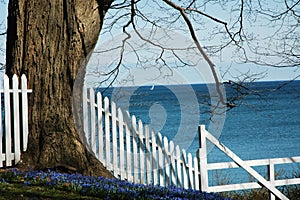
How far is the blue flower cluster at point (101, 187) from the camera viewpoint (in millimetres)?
7691

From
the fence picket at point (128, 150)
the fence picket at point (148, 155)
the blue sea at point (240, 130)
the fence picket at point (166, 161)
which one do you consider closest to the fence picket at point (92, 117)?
the fence picket at point (128, 150)

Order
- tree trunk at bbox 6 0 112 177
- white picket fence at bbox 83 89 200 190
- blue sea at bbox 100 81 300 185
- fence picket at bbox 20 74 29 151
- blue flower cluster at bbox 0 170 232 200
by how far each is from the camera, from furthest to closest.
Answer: blue sea at bbox 100 81 300 185, white picket fence at bbox 83 89 200 190, fence picket at bbox 20 74 29 151, tree trunk at bbox 6 0 112 177, blue flower cluster at bbox 0 170 232 200

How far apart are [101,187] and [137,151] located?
2.46 metres

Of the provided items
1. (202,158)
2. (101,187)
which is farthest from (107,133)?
(101,187)

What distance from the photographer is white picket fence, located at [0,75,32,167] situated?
32.8ft

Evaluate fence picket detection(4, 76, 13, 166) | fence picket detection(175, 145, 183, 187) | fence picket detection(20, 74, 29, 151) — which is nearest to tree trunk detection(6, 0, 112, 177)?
fence picket detection(20, 74, 29, 151)

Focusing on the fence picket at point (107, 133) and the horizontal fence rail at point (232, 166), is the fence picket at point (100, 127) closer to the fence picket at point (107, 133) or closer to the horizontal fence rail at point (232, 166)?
the fence picket at point (107, 133)

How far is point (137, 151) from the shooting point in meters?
10.4

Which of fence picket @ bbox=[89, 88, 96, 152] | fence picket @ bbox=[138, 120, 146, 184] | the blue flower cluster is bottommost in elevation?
the blue flower cluster

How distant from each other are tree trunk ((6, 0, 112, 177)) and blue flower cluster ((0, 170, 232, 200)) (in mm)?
922

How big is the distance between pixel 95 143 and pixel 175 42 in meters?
3.47

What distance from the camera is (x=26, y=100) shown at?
33.0 feet

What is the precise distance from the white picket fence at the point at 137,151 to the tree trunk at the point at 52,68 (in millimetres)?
357

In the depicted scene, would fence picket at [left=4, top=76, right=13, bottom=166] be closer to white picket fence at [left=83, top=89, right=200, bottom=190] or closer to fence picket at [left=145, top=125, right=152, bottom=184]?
white picket fence at [left=83, top=89, right=200, bottom=190]
